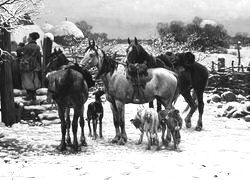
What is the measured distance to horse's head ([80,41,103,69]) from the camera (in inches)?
348

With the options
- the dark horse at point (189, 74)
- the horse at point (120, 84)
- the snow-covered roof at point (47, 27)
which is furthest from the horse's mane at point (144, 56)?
the snow-covered roof at point (47, 27)

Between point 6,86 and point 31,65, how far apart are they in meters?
2.70

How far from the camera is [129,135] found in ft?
33.4

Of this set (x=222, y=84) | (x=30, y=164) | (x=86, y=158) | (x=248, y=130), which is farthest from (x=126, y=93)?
(x=222, y=84)

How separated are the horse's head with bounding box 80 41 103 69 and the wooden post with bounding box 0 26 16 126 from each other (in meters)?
3.28

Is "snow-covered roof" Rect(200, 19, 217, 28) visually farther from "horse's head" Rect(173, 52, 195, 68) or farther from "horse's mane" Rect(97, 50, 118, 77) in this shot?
"horse's mane" Rect(97, 50, 118, 77)

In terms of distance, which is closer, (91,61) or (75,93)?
(75,93)

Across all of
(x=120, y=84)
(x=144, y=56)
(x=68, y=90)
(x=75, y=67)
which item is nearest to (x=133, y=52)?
(x=144, y=56)

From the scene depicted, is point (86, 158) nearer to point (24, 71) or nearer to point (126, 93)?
point (126, 93)

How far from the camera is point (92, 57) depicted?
8875 millimetres

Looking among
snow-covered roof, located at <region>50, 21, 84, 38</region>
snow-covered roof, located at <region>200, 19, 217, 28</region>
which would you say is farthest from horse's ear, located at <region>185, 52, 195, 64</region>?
snow-covered roof, located at <region>200, 19, 217, 28</region>

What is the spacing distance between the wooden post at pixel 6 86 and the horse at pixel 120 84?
10.6ft

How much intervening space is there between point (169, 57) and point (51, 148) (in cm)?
481

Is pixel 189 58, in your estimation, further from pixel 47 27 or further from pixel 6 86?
pixel 47 27
